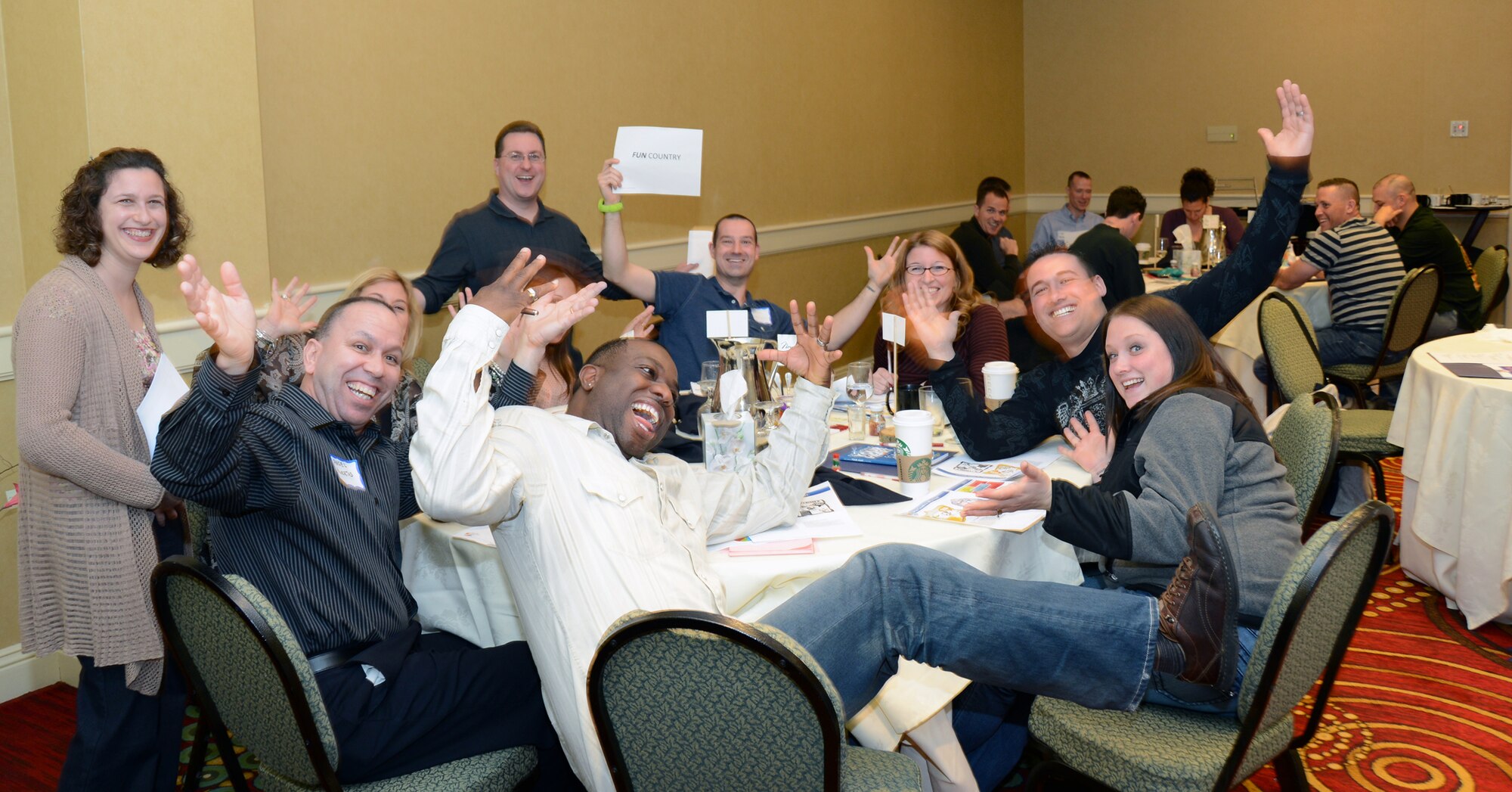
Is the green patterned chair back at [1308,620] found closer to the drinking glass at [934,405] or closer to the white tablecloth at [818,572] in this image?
the white tablecloth at [818,572]

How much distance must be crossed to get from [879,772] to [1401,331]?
4936 millimetres

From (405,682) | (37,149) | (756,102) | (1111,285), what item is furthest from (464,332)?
(756,102)

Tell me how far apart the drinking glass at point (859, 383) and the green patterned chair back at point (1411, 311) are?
3518 millimetres

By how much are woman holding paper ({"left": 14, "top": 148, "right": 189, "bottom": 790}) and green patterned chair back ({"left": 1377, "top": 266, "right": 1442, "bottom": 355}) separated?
212 inches

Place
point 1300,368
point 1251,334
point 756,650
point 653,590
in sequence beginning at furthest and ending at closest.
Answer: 1. point 1251,334
2. point 1300,368
3. point 653,590
4. point 756,650

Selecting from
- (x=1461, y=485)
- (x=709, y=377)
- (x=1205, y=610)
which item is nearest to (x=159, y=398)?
(x=709, y=377)

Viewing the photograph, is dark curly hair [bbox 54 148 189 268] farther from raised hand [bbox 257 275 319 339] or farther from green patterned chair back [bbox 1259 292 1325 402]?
green patterned chair back [bbox 1259 292 1325 402]

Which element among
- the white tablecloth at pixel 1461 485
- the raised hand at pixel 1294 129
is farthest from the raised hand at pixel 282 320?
the white tablecloth at pixel 1461 485

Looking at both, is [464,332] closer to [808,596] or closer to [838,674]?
[808,596]

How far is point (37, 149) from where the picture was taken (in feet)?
11.1

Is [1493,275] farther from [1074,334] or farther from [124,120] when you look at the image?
[124,120]

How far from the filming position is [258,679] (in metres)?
1.82

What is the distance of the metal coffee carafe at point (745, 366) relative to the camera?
278 centimetres

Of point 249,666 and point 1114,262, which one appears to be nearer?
point 249,666
